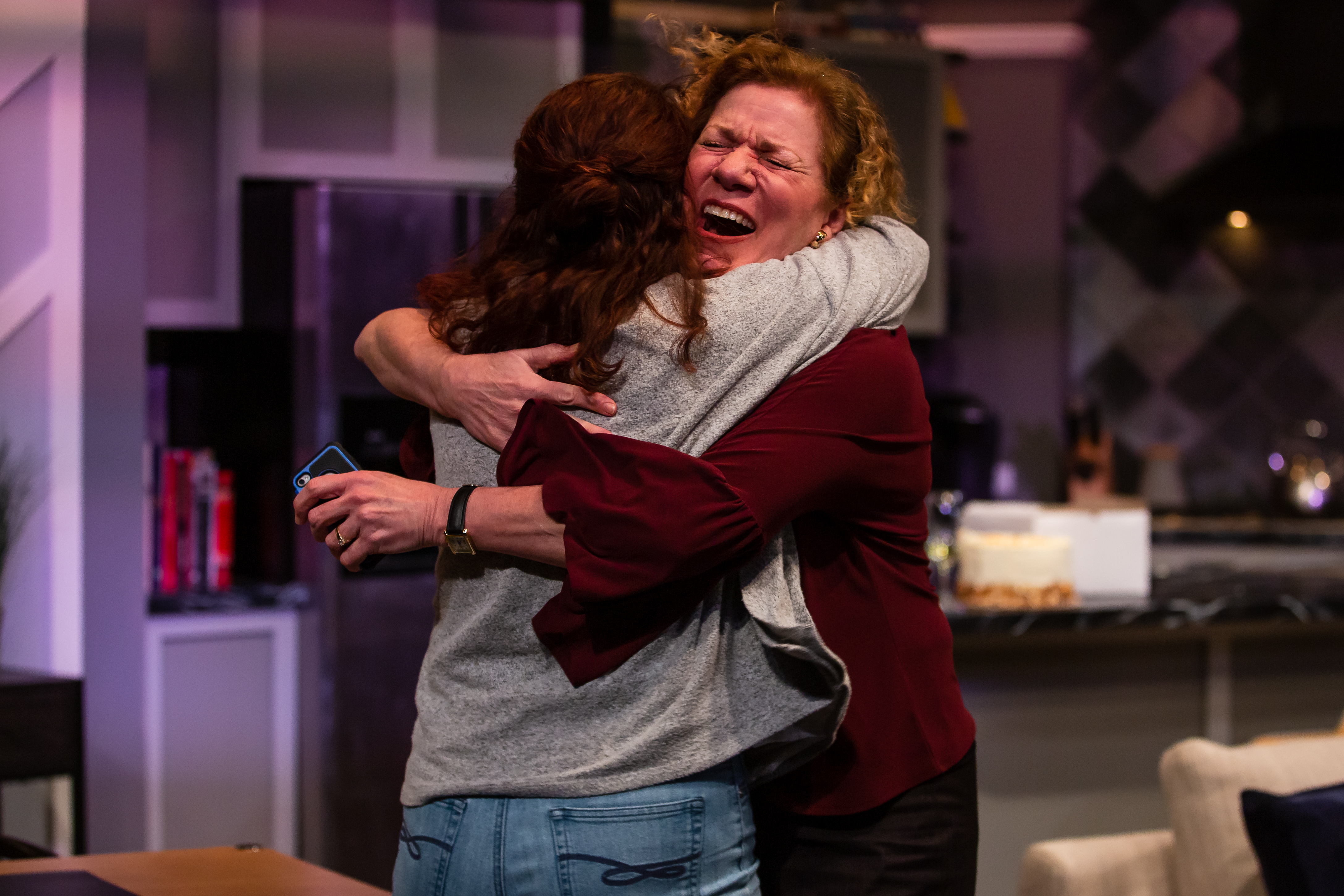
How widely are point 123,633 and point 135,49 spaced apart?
1.36 metres

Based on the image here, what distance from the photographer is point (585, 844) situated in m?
1.01

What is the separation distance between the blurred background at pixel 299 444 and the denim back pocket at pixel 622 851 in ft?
4.27

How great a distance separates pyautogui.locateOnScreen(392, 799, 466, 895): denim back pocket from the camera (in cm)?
105

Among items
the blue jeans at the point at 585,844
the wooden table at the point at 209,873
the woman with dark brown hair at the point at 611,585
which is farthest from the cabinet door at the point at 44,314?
the blue jeans at the point at 585,844

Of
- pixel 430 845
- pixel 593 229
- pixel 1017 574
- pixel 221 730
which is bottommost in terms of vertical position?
pixel 221 730

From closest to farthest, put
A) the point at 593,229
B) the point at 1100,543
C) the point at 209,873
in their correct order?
the point at 593,229 < the point at 209,873 < the point at 1100,543

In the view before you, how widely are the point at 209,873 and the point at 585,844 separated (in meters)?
0.62

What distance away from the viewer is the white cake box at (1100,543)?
7.96 feet

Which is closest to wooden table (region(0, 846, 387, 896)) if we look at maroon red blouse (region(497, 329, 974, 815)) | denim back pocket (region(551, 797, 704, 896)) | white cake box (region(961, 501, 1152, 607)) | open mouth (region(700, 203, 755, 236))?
denim back pocket (region(551, 797, 704, 896))

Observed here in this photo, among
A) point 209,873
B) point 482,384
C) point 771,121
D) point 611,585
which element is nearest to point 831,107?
point 771,121

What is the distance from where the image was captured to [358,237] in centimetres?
317

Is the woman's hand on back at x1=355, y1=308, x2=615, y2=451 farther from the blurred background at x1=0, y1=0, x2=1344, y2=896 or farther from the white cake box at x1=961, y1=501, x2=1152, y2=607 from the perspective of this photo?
A: the white cake box at x1=961, y1=501, x2=1152, y2=607

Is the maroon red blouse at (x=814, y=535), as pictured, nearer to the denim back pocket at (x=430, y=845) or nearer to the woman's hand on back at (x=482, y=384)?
the woman's hand on back at (x=482, y=384)

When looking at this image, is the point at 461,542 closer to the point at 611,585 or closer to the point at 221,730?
the point at 611,585
